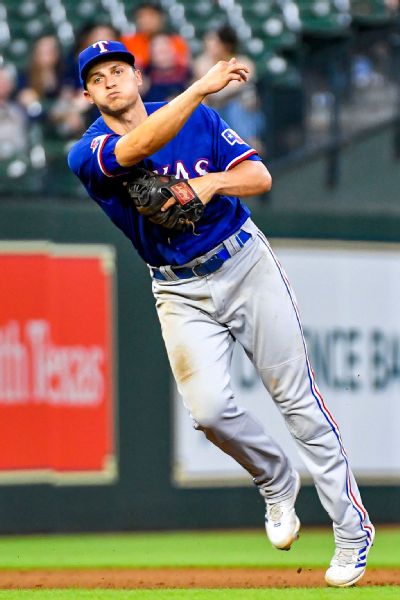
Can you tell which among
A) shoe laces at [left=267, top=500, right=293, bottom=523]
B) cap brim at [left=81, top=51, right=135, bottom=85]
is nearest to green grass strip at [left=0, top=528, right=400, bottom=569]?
shoe laces at [left=267, top=500, right=293, bottom=523]

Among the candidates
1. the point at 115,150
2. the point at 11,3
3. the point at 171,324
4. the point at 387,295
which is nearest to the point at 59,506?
the point at 387,295

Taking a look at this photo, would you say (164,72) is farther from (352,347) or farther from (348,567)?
(348,567)

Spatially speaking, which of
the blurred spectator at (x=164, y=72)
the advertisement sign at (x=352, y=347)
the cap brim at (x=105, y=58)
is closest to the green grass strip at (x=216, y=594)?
the cap brim at (x=105, y=58)

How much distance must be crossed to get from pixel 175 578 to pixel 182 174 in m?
2.19

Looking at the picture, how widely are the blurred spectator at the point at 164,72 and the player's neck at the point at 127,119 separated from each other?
400 centimetres

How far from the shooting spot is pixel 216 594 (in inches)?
201

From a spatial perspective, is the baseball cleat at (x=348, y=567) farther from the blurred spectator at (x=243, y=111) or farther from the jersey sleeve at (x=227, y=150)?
the blurred spectator at (x=243, y=111)

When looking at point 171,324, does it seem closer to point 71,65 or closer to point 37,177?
point 37,177

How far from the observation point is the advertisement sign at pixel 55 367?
8164 mm

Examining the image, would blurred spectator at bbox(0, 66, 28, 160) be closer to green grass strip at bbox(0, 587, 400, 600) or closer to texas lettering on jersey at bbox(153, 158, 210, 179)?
texas lettering on jersey at bbox(153, 158, 210, 179)

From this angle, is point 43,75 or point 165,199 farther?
point 43,75

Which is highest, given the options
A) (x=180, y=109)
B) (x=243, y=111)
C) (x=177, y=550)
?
(x=180, y=109)

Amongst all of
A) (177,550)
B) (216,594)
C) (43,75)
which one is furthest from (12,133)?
(216,594)

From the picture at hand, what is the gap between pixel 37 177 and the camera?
336 inches
